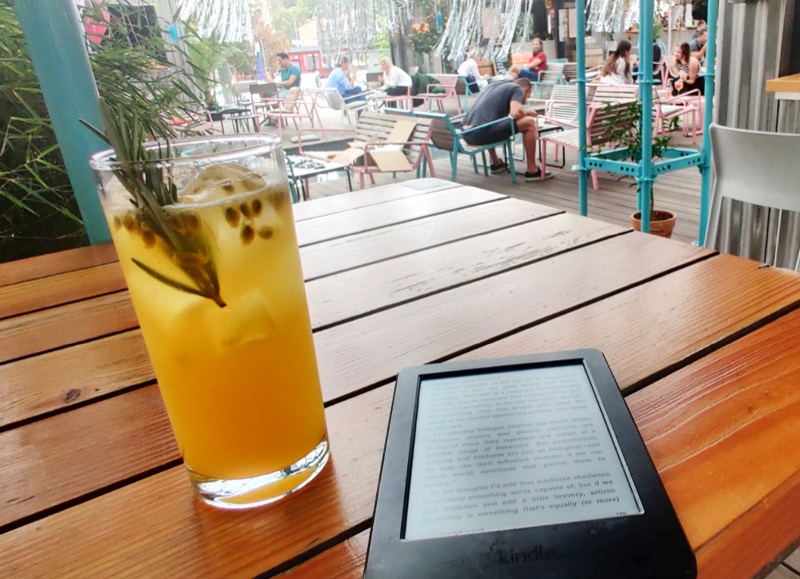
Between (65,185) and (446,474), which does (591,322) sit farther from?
(65,185)

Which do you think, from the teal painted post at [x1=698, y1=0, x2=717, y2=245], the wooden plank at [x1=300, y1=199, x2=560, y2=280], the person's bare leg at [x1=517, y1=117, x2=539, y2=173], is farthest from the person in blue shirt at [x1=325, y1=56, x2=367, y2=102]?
the wooden plank at [x1=300, y1=199, x2=560, y2=280]

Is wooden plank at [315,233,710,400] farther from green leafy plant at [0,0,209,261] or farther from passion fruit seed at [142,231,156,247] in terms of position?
green leafy plant at [0,0,209,261]

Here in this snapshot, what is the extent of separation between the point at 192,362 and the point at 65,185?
3.95ft

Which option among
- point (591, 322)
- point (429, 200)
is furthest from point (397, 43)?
point (591, 322)

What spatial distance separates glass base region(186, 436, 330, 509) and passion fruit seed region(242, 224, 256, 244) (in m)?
0.15

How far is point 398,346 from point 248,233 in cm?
25

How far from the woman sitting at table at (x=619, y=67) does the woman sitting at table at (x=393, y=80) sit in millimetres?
2816

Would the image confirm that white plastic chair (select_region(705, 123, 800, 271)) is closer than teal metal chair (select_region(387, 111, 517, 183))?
Yes

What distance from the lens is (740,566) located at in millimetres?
307

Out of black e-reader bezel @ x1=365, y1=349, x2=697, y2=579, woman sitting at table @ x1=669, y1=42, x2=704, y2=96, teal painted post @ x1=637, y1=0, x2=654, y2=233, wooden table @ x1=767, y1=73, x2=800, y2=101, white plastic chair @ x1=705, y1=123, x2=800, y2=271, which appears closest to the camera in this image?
black e-reader bezel @ x1=365, y1=349, x2=697, y2=579

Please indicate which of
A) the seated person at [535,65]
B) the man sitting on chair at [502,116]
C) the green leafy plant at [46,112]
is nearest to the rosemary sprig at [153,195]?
the green leafy plant at [46,112]

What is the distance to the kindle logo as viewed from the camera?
28 centimetres

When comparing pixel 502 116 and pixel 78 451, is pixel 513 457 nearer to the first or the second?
pixel 78 451

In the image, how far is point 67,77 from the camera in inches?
40.7
